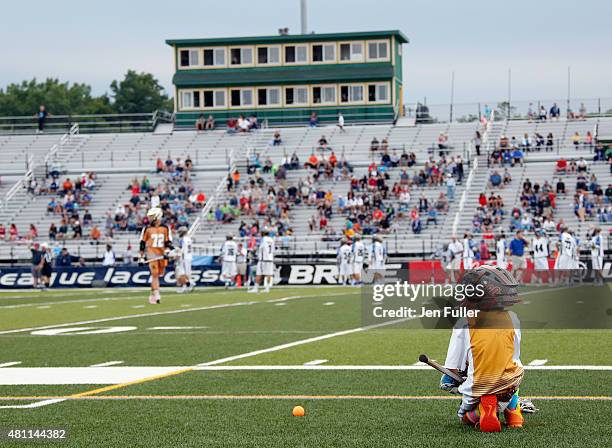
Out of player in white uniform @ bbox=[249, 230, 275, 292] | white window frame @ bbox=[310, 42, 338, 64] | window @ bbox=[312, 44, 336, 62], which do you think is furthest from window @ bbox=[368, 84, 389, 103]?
player in white uniform @ bbox=[249, 230, 275, 292]

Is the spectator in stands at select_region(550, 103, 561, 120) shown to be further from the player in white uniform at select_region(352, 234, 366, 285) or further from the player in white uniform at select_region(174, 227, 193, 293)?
the player in white uniform at select_region(174, 227, 193, 293)

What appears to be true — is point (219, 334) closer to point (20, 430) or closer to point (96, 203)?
point (20, 430)

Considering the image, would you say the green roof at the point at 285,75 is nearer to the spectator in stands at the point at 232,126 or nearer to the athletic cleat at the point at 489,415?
the spectator in stands at the point at 232,126

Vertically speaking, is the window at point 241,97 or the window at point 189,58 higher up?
the window at point 189,58

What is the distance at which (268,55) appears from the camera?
61.1 m

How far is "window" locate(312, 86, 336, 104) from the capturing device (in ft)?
197

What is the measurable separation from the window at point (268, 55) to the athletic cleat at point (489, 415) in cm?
5401

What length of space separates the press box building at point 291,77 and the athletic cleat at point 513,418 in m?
51.3

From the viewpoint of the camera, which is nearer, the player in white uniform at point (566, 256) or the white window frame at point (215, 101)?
the player in white uniform at point (566, 256)

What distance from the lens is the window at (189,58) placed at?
62.2m

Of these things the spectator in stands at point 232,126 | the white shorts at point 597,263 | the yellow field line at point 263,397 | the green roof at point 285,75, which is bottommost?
the white shorts at point 597,263

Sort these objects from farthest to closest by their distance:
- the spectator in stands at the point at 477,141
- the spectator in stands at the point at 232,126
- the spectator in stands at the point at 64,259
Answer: the spectator in stands at the point at 232,126 < the spectator in stands at the point at 477,141 < the spectator in stands at the point at 64,259

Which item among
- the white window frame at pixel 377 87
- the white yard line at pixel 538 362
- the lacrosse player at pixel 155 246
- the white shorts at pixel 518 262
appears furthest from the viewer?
the white window frame at pixel 377 87

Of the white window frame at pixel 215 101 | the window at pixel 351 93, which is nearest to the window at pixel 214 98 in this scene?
the white window frame at pixel 215 101
